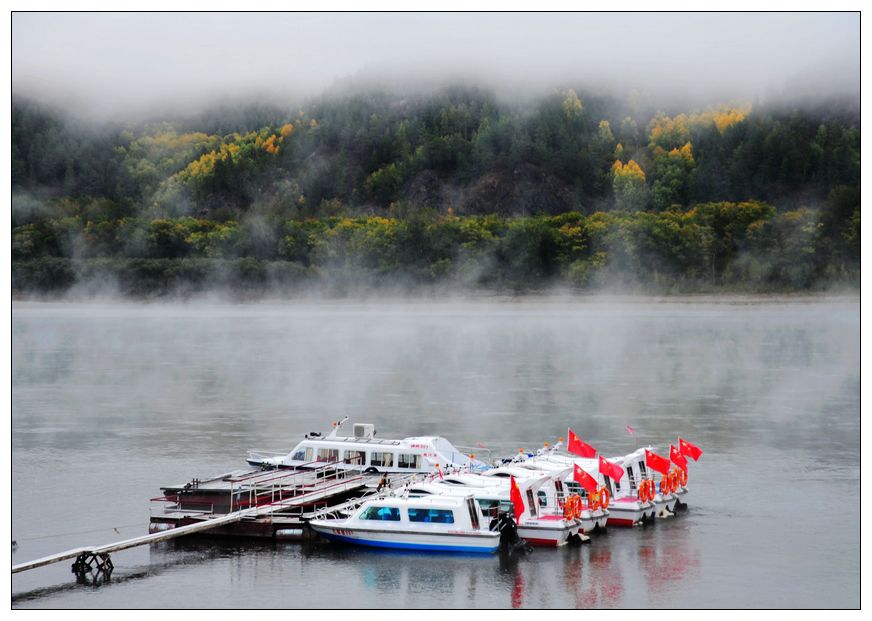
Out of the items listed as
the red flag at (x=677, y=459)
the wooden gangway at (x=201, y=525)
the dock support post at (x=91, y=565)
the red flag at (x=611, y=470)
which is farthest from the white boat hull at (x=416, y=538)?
the red flag at (x=677, y=459)

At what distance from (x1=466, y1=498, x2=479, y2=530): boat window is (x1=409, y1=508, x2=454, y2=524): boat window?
297 mm

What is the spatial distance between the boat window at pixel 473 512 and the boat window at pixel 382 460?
582 centimetres

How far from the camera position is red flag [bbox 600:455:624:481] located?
23.2m

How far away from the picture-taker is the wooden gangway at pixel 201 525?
1994 centimetres

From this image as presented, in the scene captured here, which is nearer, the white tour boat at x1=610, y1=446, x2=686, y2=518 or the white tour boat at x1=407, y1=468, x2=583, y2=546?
the white tour boat at x1=407, y1=468, x2=583, y2=546

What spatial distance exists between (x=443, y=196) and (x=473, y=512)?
360 feet

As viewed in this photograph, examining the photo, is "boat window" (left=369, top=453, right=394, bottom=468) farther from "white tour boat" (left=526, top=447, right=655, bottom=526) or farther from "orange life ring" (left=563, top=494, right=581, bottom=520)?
"orange life ring" (left=563, top=494, right=581, bottom=520)

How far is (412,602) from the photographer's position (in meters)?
18.9

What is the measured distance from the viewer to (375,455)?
2730 cm

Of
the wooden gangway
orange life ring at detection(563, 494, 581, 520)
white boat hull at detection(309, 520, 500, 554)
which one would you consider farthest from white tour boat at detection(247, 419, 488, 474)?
white boat hull at detection(309, 520, 500, 554)

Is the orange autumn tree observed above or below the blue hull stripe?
above

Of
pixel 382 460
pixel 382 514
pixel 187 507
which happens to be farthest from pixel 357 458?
pixel 382 514

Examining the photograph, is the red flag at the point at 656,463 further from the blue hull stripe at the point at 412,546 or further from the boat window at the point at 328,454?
the boat window at the point at 328,454

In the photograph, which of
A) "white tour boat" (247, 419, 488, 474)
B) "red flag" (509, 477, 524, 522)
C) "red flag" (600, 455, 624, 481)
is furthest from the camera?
"white tour boat" (247, 419, 488, 474)
